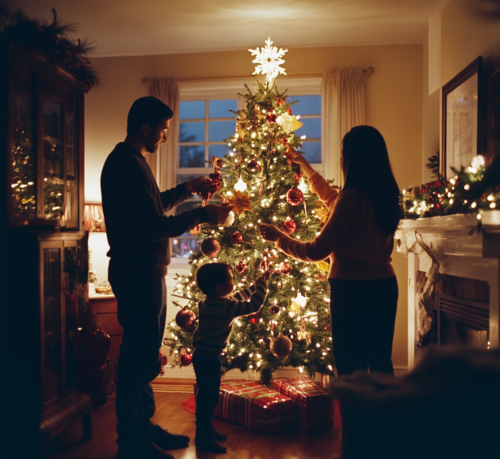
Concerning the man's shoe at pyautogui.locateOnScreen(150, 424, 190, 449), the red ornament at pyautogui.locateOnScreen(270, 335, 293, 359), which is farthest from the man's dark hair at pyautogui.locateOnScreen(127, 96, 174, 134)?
the man's shoe at pyautogui.locateOnScreen(150, 424, 190, 449)

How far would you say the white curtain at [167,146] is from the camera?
445 cm

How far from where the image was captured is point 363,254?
194cm

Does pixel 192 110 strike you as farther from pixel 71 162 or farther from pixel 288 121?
pixel 71 162

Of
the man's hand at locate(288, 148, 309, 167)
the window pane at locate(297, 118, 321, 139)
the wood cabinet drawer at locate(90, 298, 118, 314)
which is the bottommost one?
the wood cabinet drawer at locate(90, 298, 118, 314)

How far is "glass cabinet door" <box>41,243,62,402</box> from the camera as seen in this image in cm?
235

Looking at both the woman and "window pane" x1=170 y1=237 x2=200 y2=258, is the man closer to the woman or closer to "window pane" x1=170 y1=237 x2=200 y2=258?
the woman

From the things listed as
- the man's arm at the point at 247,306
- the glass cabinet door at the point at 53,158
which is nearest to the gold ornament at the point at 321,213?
the man's arm at the point at 247,306

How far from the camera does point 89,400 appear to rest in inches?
108

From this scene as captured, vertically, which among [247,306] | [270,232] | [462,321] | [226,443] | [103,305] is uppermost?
[270,232]

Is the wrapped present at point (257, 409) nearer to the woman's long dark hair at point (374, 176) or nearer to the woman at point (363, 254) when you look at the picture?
the woman at point (363, 254)

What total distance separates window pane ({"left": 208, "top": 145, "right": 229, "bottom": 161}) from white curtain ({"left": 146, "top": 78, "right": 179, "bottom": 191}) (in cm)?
35

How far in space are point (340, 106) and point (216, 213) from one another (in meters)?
2.36

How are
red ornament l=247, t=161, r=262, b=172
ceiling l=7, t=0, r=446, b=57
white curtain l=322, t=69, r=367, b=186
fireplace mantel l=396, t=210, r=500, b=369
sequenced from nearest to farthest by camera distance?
fireplace mantel l=396, t=210, r=500, b=369 < red ornament l=247, t=161, r=262, b=172 < ceiling l=7, t=0, r=446, b=57 < white curtain l=322, t=69, r=367, b=186

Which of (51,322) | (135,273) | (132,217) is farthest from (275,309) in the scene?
(51,322)
